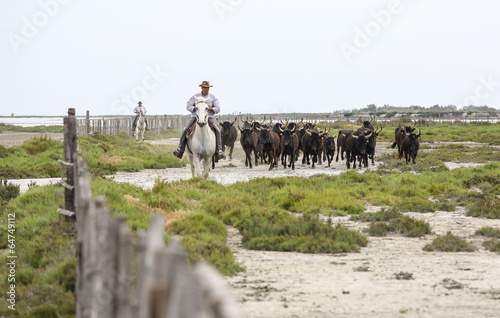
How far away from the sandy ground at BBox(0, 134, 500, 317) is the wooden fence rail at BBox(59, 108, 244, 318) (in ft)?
7.79

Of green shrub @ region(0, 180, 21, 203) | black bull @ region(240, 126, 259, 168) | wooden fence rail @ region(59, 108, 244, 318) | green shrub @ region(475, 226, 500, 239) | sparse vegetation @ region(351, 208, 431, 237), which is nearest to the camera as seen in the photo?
wooden fence rail @ region(59, 108, 244, 318)

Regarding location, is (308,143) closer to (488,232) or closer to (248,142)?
(248,142)

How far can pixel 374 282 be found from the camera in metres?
8.18

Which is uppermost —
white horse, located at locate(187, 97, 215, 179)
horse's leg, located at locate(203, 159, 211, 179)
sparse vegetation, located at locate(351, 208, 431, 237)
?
white horse, located at locate(187, 97, 215, 179)

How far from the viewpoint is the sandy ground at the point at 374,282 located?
6941 mm

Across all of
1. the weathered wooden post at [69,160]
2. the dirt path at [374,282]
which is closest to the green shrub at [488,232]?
the dirt path at [374,282]

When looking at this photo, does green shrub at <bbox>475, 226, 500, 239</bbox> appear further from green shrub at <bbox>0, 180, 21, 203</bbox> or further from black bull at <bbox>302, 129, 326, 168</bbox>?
black bull at <bbox>302, 129, 326, 168</bbox>

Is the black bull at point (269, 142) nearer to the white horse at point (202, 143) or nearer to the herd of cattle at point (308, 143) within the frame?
the herd of cattle at point (308, 143)

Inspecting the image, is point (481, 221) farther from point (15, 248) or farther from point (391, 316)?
point (15, 248)

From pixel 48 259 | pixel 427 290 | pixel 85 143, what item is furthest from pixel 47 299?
pixel 85 143

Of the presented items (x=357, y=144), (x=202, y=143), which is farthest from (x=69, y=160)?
(x=357, y=144)

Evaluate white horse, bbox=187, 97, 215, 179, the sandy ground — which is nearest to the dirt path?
the sandy ground

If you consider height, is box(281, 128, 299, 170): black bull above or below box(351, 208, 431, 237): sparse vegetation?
above

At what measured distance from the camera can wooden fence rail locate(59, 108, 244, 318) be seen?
8.83 feet
